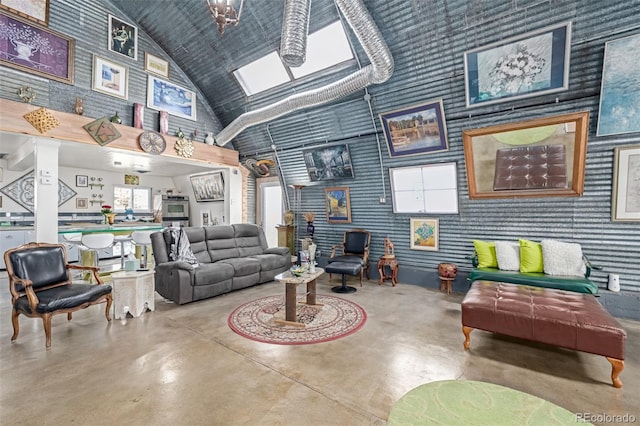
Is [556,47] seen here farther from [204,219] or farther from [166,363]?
[204,219]

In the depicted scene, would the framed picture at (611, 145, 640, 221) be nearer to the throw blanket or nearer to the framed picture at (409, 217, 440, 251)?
the framed picture at (409, 217, 440, 251)

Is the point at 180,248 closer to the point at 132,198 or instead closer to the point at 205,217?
the point at 205,217

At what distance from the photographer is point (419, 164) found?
5.24 metres

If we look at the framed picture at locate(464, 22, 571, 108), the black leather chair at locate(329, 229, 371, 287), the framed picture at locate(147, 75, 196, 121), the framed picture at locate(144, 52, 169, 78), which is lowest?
the black leather chair at locate(329, 229, 371, 287)

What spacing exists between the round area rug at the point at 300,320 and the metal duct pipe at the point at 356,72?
3.34 m

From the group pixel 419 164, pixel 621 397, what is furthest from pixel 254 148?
pixel 621 397

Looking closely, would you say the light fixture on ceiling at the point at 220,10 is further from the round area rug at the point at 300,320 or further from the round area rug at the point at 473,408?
the round area rug at the point at 473,408

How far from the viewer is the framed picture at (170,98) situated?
6238 millimetres

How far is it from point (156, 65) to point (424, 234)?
22.1 ft

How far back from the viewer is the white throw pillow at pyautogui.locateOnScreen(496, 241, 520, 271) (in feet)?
13.8

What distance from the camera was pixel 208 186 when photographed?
8961mm

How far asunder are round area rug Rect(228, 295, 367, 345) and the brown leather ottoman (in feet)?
4.40

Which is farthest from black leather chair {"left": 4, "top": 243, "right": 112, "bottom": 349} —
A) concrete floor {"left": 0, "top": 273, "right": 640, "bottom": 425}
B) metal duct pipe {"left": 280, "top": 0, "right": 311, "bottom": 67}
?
metal duct pipe {"left": 280, "top": 0, "right": 311, "bottom": 67}

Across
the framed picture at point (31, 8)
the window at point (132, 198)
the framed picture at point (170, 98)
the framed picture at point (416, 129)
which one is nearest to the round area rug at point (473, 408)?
the framed picture at point (416, 129)
